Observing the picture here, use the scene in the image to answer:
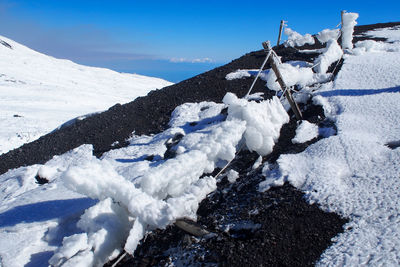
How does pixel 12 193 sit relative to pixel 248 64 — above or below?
below

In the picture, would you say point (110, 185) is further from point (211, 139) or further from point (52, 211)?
point (211, 139)

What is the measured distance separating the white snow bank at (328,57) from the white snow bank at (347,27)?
89cm

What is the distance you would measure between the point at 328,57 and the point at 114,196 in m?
8.44

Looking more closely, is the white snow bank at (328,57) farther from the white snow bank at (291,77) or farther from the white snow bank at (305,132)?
the white snow bank at (305,132)

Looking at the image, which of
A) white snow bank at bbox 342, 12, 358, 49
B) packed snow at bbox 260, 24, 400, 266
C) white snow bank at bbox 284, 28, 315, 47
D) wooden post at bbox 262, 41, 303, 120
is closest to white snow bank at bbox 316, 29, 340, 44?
white snow bank at bbox 284, 28, 315, 47

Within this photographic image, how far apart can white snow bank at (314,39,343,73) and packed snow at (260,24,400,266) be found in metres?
1.30

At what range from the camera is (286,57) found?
11625 mm

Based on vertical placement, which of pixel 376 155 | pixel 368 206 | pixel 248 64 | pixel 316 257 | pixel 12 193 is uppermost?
pixel 248 64

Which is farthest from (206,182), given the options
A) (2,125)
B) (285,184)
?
(2,125)

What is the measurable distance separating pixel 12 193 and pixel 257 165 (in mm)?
5441

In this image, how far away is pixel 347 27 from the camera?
1052 cm

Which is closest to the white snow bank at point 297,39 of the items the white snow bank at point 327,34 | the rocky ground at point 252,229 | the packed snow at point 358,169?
the white snow bank at point 327,34

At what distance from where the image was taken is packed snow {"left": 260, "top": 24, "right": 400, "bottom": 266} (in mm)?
3238

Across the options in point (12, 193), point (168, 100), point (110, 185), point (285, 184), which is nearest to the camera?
point (110, 185)
